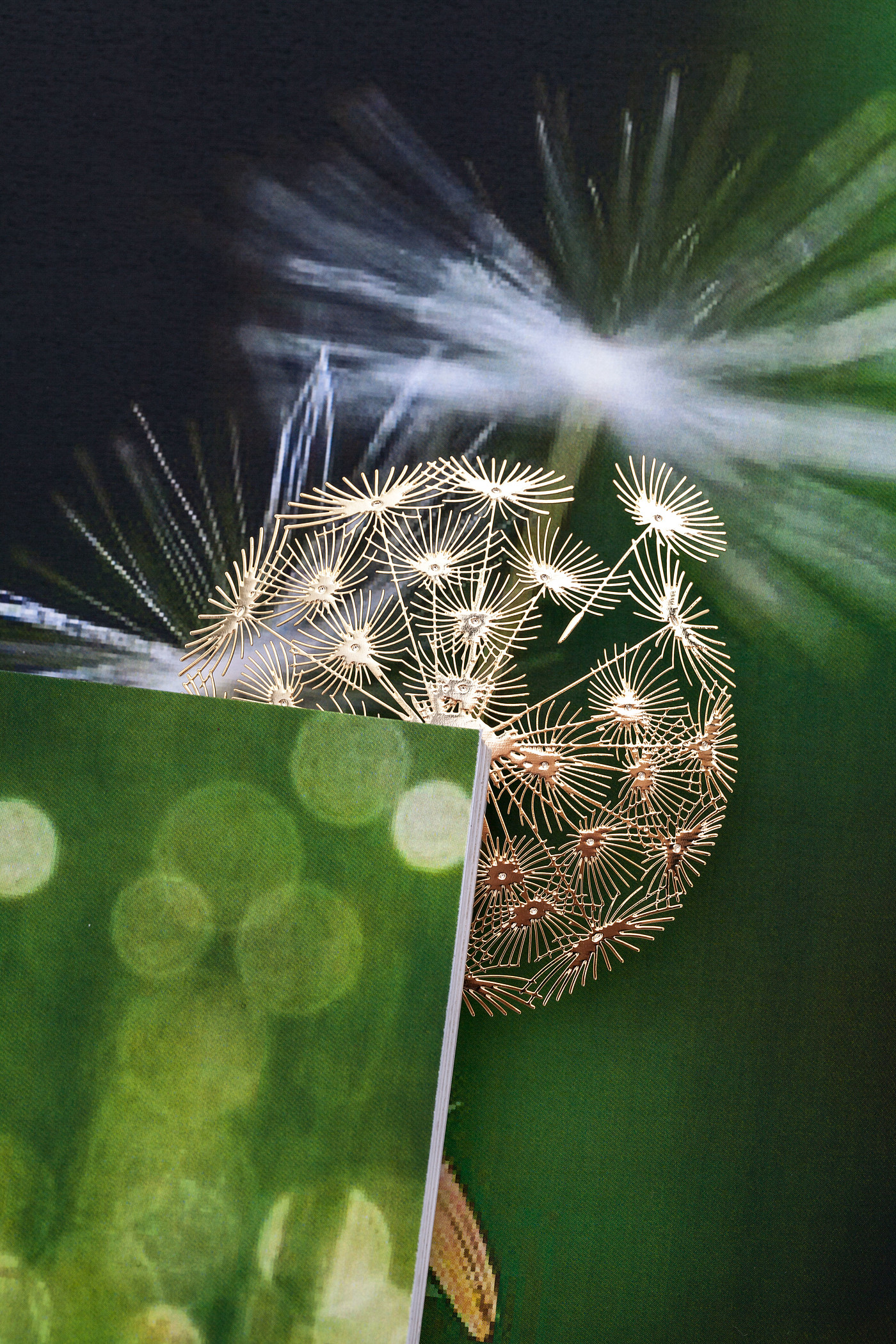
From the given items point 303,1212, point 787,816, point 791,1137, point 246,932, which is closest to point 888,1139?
point 791,1137

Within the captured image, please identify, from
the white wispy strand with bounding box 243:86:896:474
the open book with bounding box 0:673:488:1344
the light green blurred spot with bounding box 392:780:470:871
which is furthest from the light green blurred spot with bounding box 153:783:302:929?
the white wispy strand with bounding box 243:86:896:474

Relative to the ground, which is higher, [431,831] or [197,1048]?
[431,831]

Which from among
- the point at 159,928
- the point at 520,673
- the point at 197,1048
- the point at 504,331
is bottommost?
the point at 197,1048

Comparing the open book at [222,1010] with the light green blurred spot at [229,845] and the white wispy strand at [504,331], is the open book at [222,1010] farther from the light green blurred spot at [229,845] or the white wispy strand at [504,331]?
the white wispy strand at [504,331]

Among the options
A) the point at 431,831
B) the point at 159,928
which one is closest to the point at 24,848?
the point at 159,928

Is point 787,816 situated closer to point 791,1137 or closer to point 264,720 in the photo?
point 791,1137

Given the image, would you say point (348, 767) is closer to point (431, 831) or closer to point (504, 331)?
point (431, 831)
